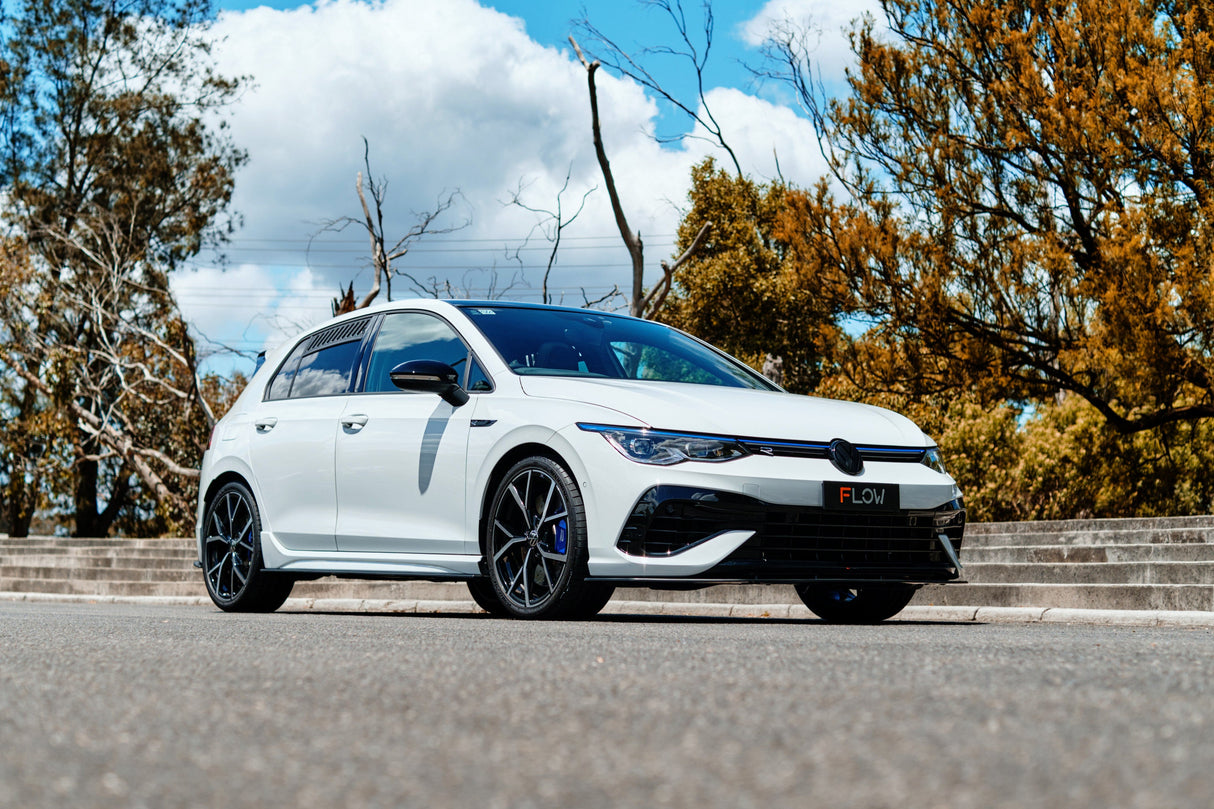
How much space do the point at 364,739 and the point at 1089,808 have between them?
4.82 ft

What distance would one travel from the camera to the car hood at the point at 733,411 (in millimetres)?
6758

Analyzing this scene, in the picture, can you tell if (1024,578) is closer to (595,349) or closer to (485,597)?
(485,597)

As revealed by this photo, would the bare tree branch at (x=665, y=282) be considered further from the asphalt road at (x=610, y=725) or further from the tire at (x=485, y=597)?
the asphalt road at (x=610, y=725)

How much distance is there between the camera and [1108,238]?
53.5ft

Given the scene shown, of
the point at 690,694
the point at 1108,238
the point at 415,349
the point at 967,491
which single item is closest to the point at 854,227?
the point at 1108,238

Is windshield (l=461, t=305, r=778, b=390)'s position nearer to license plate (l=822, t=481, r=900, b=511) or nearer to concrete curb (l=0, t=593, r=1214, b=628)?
license plate (l=822, t=481, r=900, b=511)

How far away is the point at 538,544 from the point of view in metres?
7.05

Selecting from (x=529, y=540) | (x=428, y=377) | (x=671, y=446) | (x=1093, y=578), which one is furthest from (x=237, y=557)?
(x=1093, y=578)

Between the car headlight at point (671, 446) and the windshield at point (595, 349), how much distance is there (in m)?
0.98

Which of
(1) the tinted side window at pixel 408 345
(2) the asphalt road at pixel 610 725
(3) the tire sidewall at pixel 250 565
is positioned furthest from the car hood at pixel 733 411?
(3) the tire sidewall at pixel 250 565

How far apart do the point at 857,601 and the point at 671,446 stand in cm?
196

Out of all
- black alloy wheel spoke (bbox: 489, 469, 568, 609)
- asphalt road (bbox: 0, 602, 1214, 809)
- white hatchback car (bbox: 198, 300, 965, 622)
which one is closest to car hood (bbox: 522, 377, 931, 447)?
white hatchback car (bbox: 198, 300, 965, 622)

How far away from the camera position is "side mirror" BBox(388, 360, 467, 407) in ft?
24.6

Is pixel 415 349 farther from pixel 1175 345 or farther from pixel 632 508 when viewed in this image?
pixel 1175 345
